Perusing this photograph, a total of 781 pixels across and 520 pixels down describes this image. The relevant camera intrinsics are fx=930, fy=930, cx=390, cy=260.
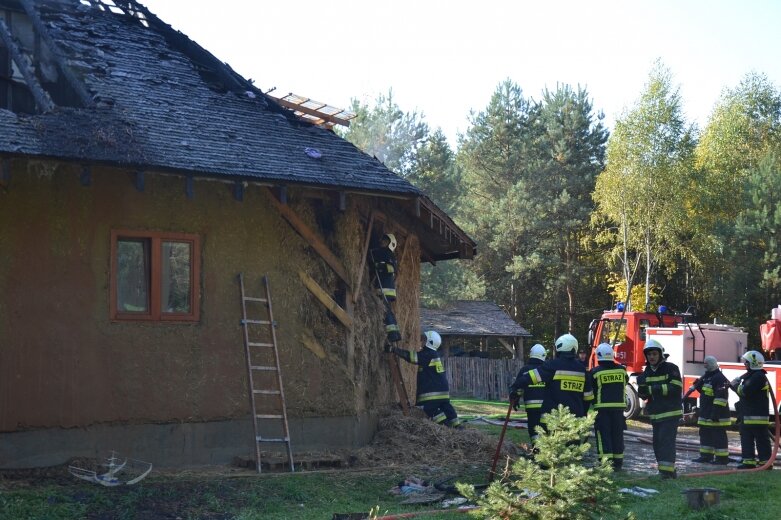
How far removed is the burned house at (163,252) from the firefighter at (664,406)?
13.7 ft

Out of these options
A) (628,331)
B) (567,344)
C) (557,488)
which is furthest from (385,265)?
(628,331)

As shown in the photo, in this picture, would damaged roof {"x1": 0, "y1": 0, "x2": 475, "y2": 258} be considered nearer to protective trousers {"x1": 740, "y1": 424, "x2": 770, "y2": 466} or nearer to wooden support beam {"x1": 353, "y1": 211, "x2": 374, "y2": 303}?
wooden support beam {"x1": 353, "y1": 211, "x2": 374, "y2": 303}

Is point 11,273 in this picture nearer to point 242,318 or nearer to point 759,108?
point 242,318

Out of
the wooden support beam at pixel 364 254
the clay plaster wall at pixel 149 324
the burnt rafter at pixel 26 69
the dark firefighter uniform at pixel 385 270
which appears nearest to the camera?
the clay plaster wall at pixel 149 324

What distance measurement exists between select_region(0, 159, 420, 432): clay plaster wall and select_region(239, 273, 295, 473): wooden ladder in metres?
0.16

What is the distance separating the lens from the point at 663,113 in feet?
135

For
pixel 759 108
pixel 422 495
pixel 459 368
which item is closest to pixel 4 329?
pixel 422 495

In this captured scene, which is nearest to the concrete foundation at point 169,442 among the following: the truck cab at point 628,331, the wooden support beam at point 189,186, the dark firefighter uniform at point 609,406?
the wooden support beam at point 189,186

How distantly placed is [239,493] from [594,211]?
35946mm

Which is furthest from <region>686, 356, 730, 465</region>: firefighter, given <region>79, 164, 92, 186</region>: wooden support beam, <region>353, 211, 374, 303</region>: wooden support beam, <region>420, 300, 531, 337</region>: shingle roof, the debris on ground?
<region>420, 300, 531, 337</region>: shingle roof

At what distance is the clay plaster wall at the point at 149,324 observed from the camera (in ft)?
38.8

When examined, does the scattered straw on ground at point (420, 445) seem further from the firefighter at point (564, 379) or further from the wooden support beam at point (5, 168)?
the wooden support beam at point (5, 168)

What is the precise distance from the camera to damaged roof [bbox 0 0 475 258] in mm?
11930

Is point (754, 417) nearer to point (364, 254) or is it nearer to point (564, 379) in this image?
point (564, 379)
